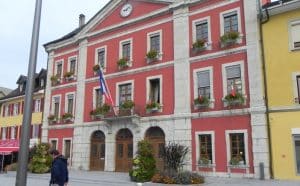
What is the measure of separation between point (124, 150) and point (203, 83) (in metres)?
7.66

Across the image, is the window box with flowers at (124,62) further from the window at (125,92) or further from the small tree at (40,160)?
the small tree at (40,160)

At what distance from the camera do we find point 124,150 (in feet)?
82.4

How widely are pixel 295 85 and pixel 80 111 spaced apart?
54.9ft

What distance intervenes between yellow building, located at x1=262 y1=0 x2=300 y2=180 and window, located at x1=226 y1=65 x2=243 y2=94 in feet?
5.54

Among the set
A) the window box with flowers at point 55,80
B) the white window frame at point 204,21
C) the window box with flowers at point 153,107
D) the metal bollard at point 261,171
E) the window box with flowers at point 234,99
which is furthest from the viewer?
the window box with flowers at point 55,80

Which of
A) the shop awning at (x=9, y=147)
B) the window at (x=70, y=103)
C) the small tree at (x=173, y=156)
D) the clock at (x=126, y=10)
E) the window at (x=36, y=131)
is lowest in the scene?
the small tree at (x=173, y=156)

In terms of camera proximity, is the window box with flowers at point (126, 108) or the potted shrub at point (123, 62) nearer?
the window box with flowers at point (126, 108)

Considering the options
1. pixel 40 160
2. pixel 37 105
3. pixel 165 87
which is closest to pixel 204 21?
pixel 165 87

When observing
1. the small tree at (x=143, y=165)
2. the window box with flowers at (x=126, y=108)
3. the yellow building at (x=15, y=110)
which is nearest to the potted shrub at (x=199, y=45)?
the window box with flowers at (x=126, y=108)

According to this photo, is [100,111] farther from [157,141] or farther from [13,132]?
[13,132]

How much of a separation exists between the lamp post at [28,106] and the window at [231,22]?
16.0 meters

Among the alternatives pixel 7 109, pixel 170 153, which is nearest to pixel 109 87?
pixel 170 153

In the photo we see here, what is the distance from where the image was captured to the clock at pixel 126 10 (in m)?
27.5

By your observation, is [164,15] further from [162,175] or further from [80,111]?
[162,175]
